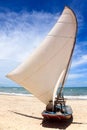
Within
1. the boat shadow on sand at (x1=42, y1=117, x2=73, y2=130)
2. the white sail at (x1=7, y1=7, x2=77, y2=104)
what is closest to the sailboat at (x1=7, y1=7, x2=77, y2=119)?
the white sail at (x1=7, y1=7, x2=77, y2=104)

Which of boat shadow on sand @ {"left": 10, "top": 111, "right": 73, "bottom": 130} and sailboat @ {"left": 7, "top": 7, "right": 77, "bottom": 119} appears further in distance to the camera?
sailboat @ {"left": 7, "top": 7, "right": 77, "bottom": 119}

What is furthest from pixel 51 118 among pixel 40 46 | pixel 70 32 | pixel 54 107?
pixel 70 32

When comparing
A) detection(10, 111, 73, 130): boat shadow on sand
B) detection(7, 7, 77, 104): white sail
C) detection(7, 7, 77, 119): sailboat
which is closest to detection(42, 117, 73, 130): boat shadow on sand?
detection(10, 111, 73, 130): boat shadow on sand

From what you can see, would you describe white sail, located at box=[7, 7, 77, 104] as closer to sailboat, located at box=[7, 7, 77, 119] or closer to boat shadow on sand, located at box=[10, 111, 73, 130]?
sailboat, located at box=[7, 7, 77, 119]

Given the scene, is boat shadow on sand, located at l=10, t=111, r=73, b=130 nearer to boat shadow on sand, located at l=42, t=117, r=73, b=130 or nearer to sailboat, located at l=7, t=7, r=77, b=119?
boat shadow on sand, located at l=42, t=117, r=73, b=130

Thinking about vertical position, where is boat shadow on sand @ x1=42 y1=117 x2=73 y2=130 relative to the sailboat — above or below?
below

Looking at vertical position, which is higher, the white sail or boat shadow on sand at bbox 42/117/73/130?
the white sail

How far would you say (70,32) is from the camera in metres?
14.4

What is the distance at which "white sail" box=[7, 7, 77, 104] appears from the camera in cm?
1332

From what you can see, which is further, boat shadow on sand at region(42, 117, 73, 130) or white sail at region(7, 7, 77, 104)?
white sail at region(7, 7, 77, 104)

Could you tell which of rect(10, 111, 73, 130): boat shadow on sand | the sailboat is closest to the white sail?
the sailboat

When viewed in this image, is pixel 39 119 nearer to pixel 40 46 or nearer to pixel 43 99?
pixel 43 99

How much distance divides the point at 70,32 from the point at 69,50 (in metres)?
1.15

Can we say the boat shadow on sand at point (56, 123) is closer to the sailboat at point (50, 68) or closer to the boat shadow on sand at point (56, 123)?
the boat shadow on sand at point (56, 123)
